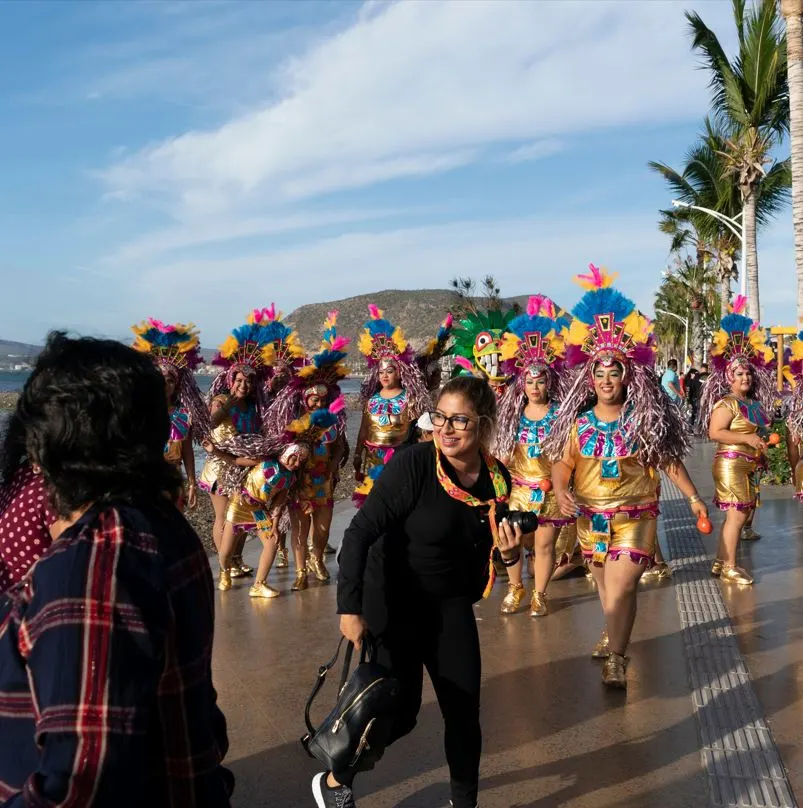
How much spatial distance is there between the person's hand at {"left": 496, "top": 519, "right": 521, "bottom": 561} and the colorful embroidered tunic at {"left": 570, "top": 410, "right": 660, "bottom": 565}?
186cm

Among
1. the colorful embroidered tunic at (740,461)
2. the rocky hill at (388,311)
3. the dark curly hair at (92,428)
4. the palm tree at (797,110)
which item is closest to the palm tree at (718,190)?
the palm tree at (797,110)

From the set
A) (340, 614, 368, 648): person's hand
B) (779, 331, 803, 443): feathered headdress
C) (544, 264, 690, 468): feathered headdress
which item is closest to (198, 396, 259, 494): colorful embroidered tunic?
(544, 264, 690, 468): feathered headdress

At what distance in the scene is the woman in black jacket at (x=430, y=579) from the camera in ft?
10.2

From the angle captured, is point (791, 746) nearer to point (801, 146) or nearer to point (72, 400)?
point (72, 400)

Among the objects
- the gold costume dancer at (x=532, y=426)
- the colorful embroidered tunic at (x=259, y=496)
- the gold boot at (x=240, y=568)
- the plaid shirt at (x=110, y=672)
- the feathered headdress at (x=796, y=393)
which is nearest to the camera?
the plaid shirt at (x=110, y=672)

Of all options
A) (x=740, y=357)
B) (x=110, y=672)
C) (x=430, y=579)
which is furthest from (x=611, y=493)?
(x=110, y=672)

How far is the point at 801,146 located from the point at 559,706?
10336 millimetres

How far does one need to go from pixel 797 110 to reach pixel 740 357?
6282mm

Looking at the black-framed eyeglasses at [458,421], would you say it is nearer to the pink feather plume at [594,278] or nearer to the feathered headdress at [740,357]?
the pink feather plume at [594,278]

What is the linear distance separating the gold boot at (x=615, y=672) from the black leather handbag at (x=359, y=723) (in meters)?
2.14

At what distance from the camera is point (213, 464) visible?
781cm

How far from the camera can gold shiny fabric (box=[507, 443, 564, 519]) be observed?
6.76 m

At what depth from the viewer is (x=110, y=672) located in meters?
1.43

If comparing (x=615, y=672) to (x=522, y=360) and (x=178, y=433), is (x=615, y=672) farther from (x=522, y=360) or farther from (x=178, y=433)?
(x=178, y=433)
